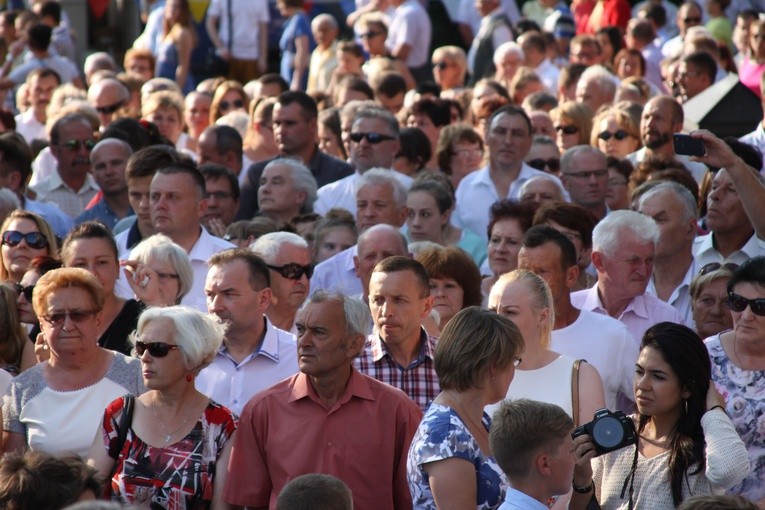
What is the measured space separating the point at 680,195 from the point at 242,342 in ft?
9.67

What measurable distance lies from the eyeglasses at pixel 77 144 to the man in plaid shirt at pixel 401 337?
15.5ft

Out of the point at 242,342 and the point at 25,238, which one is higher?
the point at 25,238

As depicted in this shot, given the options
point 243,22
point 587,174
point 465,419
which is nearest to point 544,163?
point 587,174

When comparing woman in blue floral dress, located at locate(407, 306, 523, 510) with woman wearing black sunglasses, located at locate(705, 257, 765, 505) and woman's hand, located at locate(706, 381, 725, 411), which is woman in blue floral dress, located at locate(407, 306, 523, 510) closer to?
woman's hand, located at locate(706, 381, 725, 411)

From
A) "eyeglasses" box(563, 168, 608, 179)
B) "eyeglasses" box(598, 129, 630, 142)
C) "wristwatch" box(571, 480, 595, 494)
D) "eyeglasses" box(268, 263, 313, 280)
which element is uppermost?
"eyeglasses" box(598, 129, 630, 142)

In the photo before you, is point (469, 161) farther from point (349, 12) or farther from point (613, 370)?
point (349, 12)

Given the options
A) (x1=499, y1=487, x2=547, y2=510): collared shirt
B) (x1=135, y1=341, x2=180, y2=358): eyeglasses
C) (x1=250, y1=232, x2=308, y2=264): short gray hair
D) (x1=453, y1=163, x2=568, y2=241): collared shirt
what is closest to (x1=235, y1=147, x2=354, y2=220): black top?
(x1=453, y1=163, x2=568, y2=241): collared shirt

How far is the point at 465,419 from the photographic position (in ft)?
16.2

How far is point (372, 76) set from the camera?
14125 mm

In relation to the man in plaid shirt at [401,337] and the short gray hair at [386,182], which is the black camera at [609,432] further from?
the short gray hair at [386,182]

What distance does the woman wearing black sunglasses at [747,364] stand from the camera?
565cm

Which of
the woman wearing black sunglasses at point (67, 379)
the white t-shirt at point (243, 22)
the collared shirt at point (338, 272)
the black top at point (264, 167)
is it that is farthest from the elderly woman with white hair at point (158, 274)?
the white t-shirt at point (243, 22)

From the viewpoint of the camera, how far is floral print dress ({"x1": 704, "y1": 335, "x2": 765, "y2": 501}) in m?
5.64

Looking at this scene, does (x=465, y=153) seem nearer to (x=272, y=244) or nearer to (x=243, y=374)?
(x=272, y=244)
